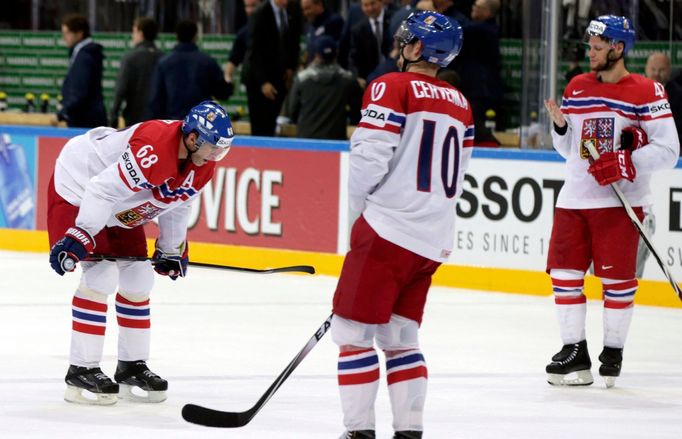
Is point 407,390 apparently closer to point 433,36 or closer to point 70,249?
point 433,36

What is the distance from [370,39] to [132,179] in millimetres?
5517

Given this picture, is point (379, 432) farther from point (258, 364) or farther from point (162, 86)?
point (162, 86)

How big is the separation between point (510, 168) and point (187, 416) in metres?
4.82

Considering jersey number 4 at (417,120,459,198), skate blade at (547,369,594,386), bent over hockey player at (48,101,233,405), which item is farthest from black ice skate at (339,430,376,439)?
skate blade at (547,369,594,386)

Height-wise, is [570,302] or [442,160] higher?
[442,160]

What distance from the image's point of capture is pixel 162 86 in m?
11.3

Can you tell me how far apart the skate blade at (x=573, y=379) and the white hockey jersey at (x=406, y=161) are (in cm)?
178

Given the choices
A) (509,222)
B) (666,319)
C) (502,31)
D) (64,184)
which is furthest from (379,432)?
(502,31)

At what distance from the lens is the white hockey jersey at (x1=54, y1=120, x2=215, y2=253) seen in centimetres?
554

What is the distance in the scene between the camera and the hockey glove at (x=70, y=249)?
547 centimetres

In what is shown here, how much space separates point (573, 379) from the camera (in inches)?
255

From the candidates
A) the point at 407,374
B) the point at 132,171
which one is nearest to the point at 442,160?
the point at 407,374

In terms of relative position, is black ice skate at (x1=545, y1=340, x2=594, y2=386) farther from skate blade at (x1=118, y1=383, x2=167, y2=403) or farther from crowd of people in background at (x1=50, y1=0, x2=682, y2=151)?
crowd of people in background at (x1=50, y1=0, x2=682, y2=151)

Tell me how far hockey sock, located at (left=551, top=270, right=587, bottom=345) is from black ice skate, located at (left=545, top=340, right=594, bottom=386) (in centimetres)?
5
